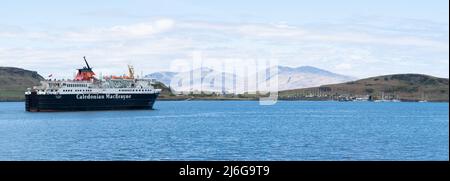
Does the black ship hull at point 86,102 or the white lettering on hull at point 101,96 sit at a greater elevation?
the white lettering on hull at point 101,96

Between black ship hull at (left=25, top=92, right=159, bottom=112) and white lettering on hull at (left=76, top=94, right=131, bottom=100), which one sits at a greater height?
white lettering on hull at (left=76, top=94, right=131, bottom=100)

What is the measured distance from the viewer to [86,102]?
381 feet

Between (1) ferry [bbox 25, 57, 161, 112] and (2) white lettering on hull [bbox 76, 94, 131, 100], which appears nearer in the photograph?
(1) ferry [bbox 25, 57, 161, 112]

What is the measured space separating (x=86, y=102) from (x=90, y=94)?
5.23 feet

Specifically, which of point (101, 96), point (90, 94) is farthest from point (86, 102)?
point (101, 96)

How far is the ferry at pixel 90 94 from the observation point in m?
113

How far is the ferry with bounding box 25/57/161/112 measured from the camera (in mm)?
113312

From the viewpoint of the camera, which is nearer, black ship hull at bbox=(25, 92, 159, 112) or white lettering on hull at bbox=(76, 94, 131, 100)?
black ship hull at bbox=(25, 92, 159, 112)

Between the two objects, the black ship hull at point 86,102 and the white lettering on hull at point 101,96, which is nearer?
the black ship hull at point 86,102

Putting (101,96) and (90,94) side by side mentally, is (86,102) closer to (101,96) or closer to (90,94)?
(90,94)
